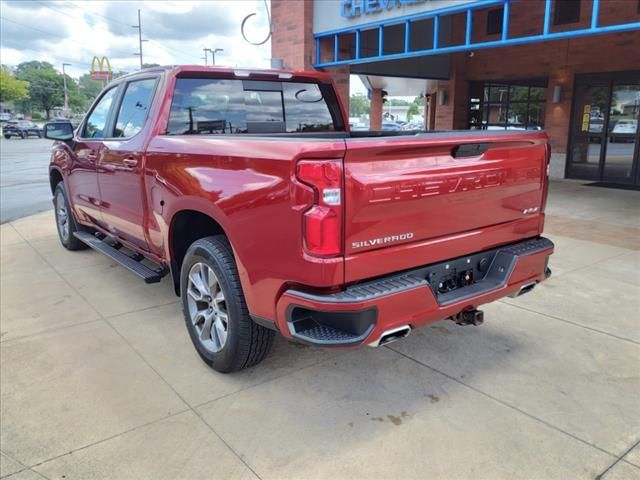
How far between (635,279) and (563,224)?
9.39 ft

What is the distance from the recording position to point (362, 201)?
8.36 feet

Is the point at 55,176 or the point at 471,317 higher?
the point at 55,176

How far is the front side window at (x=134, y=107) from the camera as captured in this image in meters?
4.32

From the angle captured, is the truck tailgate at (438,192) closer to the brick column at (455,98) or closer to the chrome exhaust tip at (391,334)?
the chrome exhaust tip at (391,334)

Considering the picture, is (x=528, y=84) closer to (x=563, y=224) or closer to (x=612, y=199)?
(x=612, y=199)

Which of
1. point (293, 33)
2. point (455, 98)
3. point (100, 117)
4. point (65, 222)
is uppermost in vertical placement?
point (293, 33)

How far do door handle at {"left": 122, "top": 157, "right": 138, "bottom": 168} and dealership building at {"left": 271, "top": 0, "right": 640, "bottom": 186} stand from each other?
24.5 feet

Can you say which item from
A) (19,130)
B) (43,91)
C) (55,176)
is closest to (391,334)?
(55,176)

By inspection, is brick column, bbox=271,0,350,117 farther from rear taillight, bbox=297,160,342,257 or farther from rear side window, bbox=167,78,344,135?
rear taillight, bbox=297,160,342,257

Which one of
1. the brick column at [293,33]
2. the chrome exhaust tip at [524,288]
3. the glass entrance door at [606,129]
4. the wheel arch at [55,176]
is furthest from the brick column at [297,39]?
the chrome exhaust tip at [524,288]

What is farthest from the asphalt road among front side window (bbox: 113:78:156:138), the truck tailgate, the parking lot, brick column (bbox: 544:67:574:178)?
brick column (bbox: 544:67:574:178)

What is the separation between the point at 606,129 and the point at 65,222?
12.2 m

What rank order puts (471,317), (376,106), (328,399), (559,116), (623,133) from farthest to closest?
(376,106) < (559,116) < (623,133) < (471,317) < (328,399)

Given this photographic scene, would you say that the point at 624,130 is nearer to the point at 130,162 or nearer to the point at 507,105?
the point at 507,105
